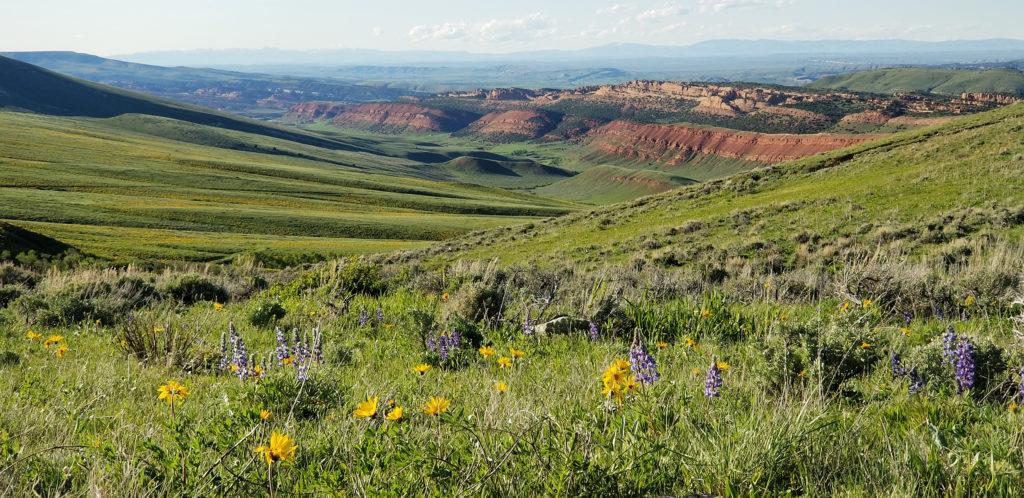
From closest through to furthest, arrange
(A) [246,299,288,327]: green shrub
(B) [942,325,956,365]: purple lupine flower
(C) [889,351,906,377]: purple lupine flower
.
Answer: (B) [942,325,956,365]: purple lupine flower < (C) [889,351,906,377]: purple lupine flower < (A) [246,299,288,327]: green shrub

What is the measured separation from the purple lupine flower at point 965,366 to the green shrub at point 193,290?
10.1 metres

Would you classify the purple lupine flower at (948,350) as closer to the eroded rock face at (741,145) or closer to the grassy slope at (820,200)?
the grassy slope at (820,200)

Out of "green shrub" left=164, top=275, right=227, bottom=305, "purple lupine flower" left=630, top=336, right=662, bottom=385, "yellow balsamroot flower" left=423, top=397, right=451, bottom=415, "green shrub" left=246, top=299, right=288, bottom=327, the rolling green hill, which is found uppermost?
"yellow balsamroot flower" left=423, top=397, right=451, bottom=415

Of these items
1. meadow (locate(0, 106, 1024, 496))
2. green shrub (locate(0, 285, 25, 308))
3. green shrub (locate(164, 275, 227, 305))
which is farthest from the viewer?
green shrub (locate(164, 275, 227, 305))

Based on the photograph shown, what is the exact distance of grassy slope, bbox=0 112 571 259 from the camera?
51.8m

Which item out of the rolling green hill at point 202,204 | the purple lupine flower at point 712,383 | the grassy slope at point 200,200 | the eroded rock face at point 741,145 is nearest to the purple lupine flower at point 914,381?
the purple lupine flower at point 712,383

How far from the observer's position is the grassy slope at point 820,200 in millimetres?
20812

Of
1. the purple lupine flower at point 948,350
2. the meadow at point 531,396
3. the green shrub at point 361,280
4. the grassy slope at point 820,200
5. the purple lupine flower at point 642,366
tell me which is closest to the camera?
the meadow at point 531,396

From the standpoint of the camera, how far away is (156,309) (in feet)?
25.1

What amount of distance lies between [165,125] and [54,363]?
197 meters

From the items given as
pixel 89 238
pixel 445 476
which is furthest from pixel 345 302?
pixel 89 238

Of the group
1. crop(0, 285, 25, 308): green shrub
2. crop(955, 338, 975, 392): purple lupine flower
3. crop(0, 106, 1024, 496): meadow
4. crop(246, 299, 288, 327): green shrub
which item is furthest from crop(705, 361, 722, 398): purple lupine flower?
crop(0, 285, 25, 308): green shrub

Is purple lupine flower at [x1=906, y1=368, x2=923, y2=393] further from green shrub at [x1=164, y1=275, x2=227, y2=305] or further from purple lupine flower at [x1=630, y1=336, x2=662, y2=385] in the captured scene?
green shrub at [x1=164, y1=275, x2=227, y2=305]

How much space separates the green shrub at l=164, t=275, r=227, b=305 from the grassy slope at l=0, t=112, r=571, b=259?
35.5m
